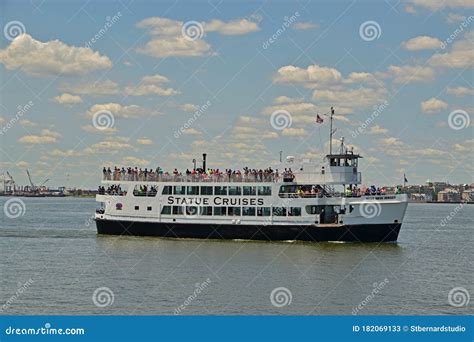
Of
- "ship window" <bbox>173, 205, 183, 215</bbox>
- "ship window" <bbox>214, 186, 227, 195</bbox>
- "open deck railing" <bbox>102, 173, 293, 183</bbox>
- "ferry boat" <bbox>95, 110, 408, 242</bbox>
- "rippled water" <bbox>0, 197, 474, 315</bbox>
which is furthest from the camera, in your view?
"ship window" <bbox>173, 205, 183, 215</bbox>

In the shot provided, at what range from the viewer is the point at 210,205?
55.3m

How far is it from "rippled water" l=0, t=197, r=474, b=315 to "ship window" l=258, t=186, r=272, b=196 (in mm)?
3800

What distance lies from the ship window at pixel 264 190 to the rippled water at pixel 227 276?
3.80 m

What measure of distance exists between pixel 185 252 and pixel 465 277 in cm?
1677

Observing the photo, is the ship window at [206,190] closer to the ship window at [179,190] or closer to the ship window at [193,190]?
the ship window at [193,190]

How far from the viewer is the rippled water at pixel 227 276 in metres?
32.1

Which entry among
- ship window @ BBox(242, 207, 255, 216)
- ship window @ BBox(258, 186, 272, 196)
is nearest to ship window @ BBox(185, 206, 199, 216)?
ship window @ BBox(242, 207, 255, 216)

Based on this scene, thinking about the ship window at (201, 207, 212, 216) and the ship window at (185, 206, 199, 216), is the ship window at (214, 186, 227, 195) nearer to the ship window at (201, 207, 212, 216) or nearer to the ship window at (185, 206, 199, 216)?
the ship window at (201, 207, 212, 216)

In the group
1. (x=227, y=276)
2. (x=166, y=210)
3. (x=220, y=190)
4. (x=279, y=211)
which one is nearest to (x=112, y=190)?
(x=166, y=210)

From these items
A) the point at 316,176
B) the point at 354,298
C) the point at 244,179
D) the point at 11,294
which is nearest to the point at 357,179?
the point at 316,176

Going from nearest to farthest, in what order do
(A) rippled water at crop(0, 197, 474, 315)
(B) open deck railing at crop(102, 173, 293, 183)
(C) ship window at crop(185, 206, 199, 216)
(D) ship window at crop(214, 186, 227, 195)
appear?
(A) rippled water at crop(0, 197, 474, 315)
(B) open deck railing at crop(102, 173, 293, 183)
(D) ship window at crop(214, 186, 227, 195)
(C) ship window at crop(185, 206, 199, 216)

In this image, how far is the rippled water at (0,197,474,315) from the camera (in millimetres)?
32125

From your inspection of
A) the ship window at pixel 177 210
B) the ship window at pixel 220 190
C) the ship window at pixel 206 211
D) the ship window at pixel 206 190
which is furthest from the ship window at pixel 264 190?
the ship window at pixel 177 210

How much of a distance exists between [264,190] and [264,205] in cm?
104
